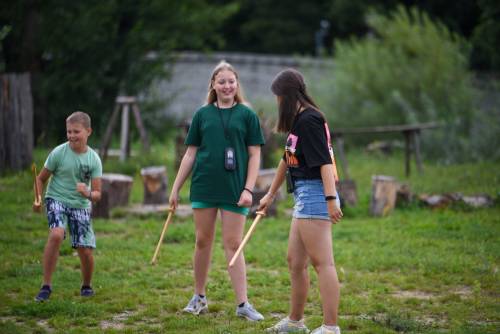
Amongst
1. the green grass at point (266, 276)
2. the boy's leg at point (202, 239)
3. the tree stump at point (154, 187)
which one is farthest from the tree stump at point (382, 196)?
the boy's leg at point (202, 239)

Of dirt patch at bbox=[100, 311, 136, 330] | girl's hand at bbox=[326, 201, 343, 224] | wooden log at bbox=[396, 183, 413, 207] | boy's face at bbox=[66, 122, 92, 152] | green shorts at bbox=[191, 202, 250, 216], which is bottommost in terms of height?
dirt patch at bbox=[100, 311, 136, 330]

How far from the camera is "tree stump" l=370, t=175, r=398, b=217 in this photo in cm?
1057

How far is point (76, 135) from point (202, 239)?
1239 mm

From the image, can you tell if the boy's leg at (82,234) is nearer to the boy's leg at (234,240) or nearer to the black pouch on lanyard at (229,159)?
the boy's leg at (234,240)

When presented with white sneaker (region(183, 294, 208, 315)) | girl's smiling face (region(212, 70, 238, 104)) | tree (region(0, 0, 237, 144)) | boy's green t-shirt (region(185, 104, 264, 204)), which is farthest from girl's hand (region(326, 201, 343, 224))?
tree (region(0, 0, 237, 144))

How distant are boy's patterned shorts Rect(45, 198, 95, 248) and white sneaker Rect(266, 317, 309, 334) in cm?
166

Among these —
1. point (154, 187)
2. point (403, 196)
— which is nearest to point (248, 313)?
point (154, 187)

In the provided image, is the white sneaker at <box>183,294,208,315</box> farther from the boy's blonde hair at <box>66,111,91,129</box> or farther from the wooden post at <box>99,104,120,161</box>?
the wooden post at <box>99,104,120,161</box>

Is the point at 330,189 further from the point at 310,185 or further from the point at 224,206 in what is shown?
the point at 224,206

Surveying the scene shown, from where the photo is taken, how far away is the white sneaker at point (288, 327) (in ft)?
17.7

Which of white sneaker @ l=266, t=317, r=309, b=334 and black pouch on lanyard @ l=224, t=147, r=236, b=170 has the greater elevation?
black pouch on lanyard @ l=224, t=147, r=236, b=170

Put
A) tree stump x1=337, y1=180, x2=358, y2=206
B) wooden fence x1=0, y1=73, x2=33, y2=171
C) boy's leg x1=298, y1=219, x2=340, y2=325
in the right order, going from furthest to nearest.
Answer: wooden fence x1=0, y1=73, x2=33, y2=171 → tree stump x1=337, y1=180, x2=358, y2=206 → boy's leg x1=298, y1=219, x2=340, y2=325

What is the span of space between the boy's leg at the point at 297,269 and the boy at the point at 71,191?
1647 millimetres

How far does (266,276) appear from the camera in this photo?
731cm
